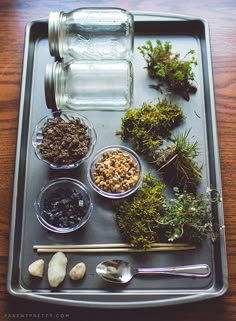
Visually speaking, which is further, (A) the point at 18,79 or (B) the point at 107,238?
(A) the point at 18,79

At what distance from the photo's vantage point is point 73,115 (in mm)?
1198

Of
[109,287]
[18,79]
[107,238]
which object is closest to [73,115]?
[18,79]

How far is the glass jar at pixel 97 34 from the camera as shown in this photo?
1.24 meters

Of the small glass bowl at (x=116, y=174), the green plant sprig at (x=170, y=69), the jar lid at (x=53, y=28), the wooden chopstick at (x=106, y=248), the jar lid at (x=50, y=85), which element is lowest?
the wooden chopstick at (x=106, y=248)

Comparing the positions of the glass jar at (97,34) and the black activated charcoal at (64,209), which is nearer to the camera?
the black activated charcoal at (64,209)

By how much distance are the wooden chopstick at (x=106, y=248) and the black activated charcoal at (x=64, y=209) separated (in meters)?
0.05

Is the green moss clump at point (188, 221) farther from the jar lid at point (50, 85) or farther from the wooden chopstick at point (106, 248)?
the jar lid at point (50, 85)

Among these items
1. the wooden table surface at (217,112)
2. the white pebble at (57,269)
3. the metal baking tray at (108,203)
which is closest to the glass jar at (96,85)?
the metal baking tray at (108,203)

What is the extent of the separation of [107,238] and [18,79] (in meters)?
0.45

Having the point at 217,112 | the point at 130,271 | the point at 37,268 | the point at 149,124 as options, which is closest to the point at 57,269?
the point at 37,268

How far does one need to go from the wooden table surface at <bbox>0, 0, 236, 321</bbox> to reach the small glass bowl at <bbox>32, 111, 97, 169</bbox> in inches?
2.6

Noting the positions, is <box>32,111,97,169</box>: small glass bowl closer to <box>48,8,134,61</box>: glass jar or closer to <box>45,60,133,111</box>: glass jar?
<box>45,60,133,111</box>: glass jar

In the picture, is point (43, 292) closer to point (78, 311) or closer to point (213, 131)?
point (78, 311)

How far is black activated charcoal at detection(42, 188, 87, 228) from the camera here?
3.64ft
